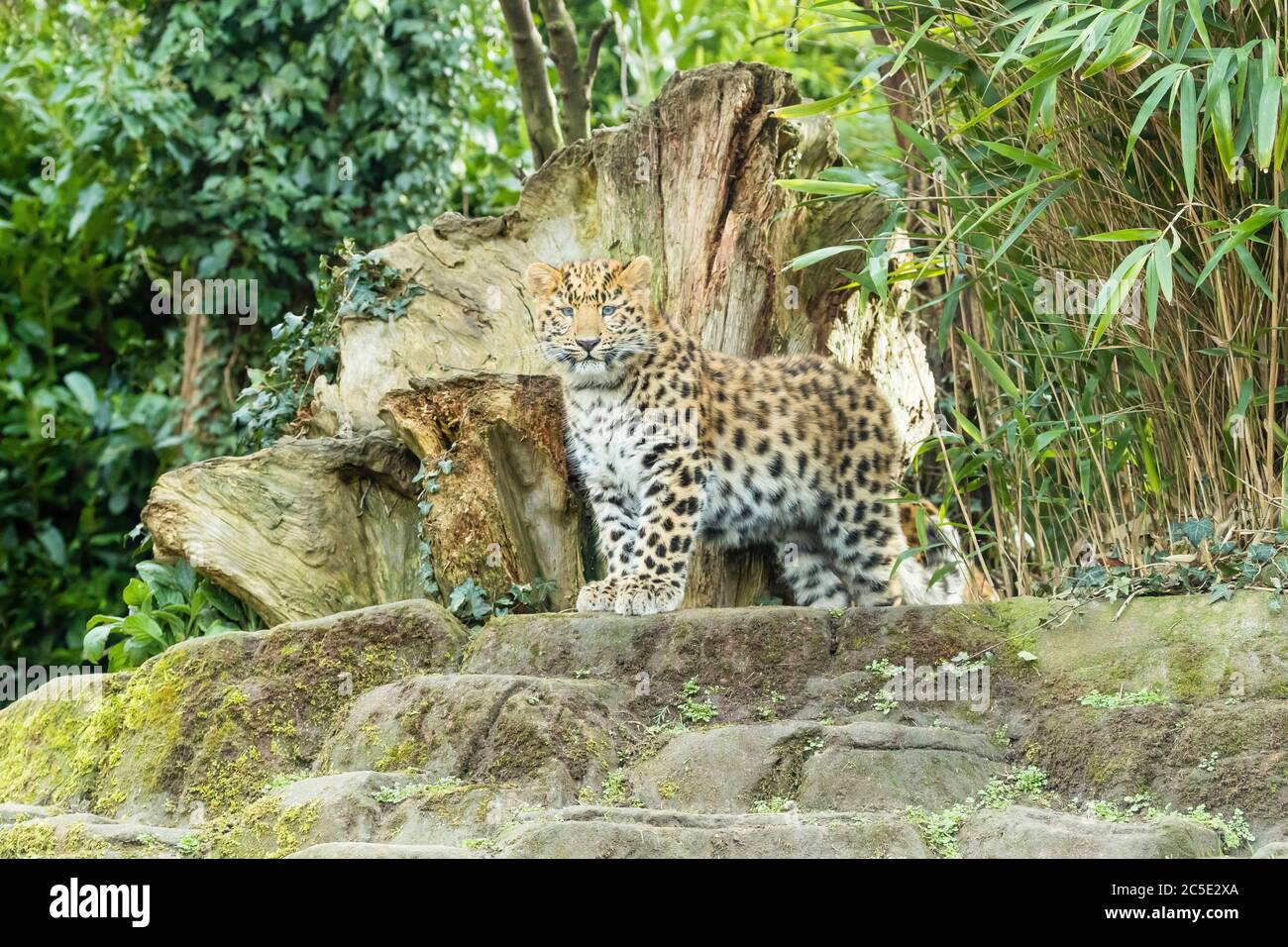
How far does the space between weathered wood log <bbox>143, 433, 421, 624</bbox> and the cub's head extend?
1.00 m

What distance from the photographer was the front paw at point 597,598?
629 cm

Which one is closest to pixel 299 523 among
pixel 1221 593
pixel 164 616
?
pixel 164 616

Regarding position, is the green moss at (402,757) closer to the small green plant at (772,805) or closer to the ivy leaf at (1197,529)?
the small green plant at (772,805)

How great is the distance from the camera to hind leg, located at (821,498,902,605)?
7.23 m

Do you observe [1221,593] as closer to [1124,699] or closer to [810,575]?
[1124,699]

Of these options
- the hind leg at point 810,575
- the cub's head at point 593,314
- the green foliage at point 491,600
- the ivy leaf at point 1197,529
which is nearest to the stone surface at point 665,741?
the ivy leaf at point 1197,529

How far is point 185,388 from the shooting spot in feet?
35.6

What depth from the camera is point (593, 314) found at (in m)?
6.75

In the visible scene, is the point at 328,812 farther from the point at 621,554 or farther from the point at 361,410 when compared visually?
the point at 361,410

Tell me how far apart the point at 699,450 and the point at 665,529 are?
1.47 feet

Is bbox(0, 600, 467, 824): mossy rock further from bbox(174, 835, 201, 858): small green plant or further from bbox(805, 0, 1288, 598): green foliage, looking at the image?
bbox(805, 0, 1288, 598): green foliage

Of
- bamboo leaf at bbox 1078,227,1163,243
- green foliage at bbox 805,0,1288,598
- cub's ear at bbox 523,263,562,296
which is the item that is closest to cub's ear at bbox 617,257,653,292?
cub's ear at bbox 523,263,562,296
